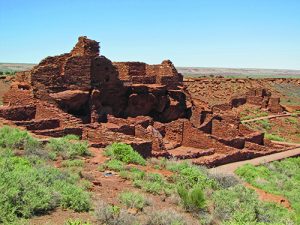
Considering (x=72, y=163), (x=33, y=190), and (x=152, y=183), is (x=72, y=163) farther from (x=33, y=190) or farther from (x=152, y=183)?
(x=33, y=190)

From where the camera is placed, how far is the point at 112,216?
648 cm

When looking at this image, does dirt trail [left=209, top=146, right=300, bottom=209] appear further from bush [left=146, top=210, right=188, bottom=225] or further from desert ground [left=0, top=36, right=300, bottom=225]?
bush [left=146, top=210, right=188, bottom=225]

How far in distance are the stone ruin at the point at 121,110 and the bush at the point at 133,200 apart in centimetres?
558

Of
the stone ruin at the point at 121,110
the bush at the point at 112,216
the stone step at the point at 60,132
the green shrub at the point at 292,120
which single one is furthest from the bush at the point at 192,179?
the green shrub at the point at 292,120

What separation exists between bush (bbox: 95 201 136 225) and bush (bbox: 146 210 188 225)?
0.32 meters

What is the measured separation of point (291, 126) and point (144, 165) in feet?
72.2

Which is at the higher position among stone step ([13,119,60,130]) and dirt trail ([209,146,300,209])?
stone step ([13,119,60,130])

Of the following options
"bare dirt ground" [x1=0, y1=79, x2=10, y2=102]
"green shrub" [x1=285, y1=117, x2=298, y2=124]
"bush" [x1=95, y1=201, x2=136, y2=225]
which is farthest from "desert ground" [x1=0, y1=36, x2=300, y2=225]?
"bare dirt ground" [x1=0, y1=79, x2=10, y2=102]

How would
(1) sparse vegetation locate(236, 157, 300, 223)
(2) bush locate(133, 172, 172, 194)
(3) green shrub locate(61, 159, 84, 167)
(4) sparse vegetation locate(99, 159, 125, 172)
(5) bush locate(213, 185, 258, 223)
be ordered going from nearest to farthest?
(5) bush locate(213, 185, 258, 223), (2) bush locate(133, 172, 172, 194), (3) green shrub locate(61, 159, 84, 167), (4) sparse vegetation locate(99, 159, 125, 172), (1) sparse vegetation locate(236, 157, 300, 223)

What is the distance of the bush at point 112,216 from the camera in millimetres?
6370

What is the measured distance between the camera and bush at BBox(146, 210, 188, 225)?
6695 millimetres

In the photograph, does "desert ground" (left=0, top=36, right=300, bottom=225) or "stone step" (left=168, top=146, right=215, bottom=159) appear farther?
"stone step" (left=168, top=146, right=215, bottom=159)

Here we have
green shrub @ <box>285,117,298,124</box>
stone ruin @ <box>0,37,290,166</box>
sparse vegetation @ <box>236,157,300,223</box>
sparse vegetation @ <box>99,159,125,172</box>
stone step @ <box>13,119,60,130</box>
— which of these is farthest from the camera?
green shrub @ <box>285,117,298,124</box>

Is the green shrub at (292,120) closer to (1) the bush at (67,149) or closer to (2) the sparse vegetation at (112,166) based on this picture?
(1) the bush at (67,149)
